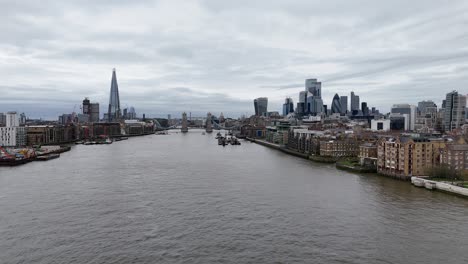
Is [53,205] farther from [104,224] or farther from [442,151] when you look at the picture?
[442,151]

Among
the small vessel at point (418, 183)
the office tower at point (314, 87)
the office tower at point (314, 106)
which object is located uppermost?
the office tower at point (314, 87)

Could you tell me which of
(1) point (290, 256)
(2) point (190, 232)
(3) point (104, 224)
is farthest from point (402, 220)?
(3) point (104, 224)

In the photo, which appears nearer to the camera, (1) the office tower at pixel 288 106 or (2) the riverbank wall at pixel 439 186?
(2) the riverbank wall at pixel 439 186

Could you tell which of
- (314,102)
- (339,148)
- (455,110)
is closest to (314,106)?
(314,102)

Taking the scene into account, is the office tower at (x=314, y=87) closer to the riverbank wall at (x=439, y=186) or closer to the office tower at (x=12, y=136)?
the office tower at (x=12, y=136)

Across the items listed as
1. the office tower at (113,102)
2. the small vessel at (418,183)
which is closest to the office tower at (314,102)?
the office tower at (113,102)

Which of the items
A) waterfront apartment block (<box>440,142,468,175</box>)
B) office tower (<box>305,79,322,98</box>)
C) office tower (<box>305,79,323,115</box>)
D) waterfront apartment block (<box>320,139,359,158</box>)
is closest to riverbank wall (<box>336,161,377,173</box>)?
waterfront apartment block (<box>440,142,468,175</box>)
